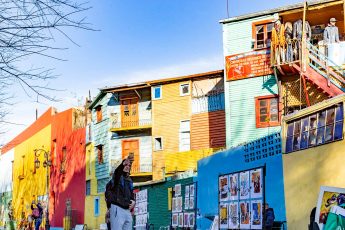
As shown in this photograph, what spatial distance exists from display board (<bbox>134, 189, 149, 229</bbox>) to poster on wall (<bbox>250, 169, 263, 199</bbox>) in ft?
38.9

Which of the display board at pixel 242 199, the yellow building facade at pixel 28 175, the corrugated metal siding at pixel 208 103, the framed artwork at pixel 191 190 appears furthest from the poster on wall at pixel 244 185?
the yellow building facade at pixel 28 175

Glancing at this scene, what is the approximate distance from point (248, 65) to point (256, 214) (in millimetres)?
12864

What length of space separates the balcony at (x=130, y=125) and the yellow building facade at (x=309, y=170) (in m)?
24.9

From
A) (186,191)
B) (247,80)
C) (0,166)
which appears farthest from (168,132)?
(0,166)

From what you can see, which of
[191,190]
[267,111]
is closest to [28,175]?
[267,111]

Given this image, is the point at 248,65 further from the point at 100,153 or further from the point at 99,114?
the point at 99,114

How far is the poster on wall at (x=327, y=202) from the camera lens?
29.7 feet

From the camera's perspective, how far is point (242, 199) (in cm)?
1509

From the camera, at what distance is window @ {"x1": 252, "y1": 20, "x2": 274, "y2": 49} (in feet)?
85.2

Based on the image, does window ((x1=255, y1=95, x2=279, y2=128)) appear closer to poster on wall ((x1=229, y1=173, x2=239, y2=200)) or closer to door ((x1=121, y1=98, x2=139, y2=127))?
poster on wall ((x1=229, y1=173, x2=239, y2=200))

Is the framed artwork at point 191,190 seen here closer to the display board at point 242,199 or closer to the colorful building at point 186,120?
the display board at point 242,199

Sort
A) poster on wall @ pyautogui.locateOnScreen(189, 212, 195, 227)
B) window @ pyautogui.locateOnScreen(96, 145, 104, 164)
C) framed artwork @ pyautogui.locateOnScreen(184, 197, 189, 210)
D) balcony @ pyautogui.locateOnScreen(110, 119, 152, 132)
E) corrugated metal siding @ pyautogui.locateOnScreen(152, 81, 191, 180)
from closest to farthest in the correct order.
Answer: poster on wall @ pyautogui.locateOnScreen(189, 212, 195, 227) < framed artwork @ pyautogui.locateOnScreen(184, 197, 189, 210) < corrugated metal siding @ pyautogui.locateOnScreen(152, 81, 191, 180) < balcony @ pyautogui.locateOnScreen(110, 119, 152, 132) < window @ pyautogui.locateOnScreen(96, 145, 104, 164)

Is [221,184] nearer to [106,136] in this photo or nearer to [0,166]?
[106,136]

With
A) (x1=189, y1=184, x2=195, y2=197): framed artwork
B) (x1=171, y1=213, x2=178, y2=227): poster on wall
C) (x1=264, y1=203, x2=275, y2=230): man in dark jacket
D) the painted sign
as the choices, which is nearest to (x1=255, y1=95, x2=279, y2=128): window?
the painted sign
